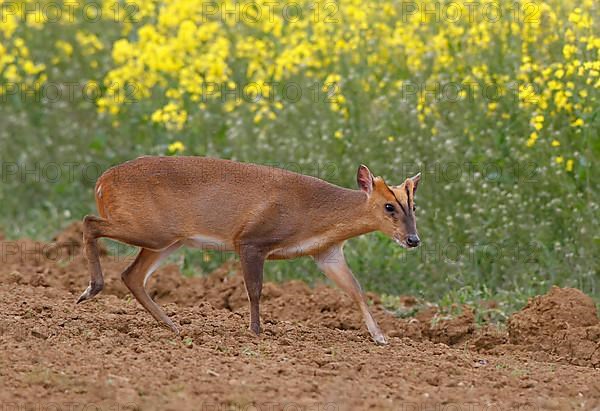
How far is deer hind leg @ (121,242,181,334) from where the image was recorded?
8.09m

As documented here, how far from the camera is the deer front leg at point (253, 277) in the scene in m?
7.86

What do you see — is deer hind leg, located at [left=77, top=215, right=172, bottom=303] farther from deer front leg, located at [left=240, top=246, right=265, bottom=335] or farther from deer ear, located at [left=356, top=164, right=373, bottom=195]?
deer ear, located at [left=356, top=164, right=373, bottom=195]

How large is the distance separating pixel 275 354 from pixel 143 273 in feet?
5.01

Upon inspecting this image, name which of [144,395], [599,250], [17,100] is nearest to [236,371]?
[144,395]

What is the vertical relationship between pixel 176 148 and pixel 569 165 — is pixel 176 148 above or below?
below

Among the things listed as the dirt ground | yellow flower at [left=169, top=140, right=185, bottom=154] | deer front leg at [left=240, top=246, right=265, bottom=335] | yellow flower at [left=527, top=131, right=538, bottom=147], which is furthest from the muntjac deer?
yellow flower at [left=169, top=140, right=185, bottom=154]

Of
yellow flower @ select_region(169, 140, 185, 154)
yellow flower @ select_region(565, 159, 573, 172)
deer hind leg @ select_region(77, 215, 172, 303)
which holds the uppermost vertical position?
yellow flower @ select_region(565, 159, 573, 172)

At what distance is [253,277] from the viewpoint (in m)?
7.90

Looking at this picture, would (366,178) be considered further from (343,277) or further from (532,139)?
(532,139)

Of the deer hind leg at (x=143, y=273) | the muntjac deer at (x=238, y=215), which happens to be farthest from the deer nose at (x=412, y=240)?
the deer hind leg at (x=143, y=273)

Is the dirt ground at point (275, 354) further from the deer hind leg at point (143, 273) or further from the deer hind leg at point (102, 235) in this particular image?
the deer hind leg at point (102, 235)

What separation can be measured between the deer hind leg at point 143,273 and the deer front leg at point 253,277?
0.59m

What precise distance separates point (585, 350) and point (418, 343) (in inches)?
43.6

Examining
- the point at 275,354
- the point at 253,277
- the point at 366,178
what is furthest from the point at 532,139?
the point at 275,354
